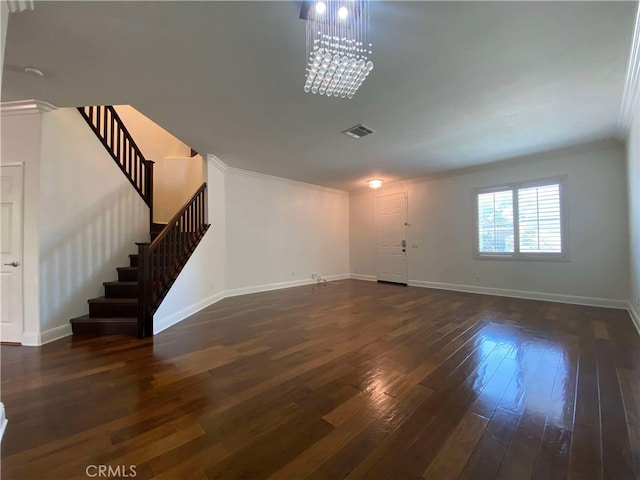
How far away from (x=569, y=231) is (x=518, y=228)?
2.40 ft

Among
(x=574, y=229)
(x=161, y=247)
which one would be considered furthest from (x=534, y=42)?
(x=161, y=247)

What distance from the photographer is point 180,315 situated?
375cm

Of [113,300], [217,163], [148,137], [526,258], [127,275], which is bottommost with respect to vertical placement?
[113,300]

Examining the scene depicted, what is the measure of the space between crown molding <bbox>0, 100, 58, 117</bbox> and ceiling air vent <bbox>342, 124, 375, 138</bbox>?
3572 mm

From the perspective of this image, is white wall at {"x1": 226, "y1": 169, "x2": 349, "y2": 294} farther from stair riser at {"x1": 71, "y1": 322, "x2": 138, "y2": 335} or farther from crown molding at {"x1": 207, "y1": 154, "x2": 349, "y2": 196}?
stair riser at {"x1": 71, "y1": 322, "x2": 138, "y2": 335}

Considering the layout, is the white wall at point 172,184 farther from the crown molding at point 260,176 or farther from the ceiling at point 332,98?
the ceiling at point 332,98

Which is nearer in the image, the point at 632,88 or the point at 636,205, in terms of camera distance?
the point at 632,88

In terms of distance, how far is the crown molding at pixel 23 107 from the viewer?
9.39 feet

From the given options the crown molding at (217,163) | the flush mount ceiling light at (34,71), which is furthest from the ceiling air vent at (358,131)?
the flush mount ceiling light at (34,71)

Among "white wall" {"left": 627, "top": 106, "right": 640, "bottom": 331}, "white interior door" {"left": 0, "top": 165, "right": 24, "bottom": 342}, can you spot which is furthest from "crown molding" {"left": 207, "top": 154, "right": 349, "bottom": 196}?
"white wall" {"left": 627, "top": 106, "right": 640, "bottom": 331}

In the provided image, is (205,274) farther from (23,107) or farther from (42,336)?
(23,107)

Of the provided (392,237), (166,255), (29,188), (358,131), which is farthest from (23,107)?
(392,237)

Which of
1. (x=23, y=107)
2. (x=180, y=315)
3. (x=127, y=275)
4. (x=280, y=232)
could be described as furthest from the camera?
(x=280, y=232)

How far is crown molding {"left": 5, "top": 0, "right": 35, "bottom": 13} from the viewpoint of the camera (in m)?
1.54
